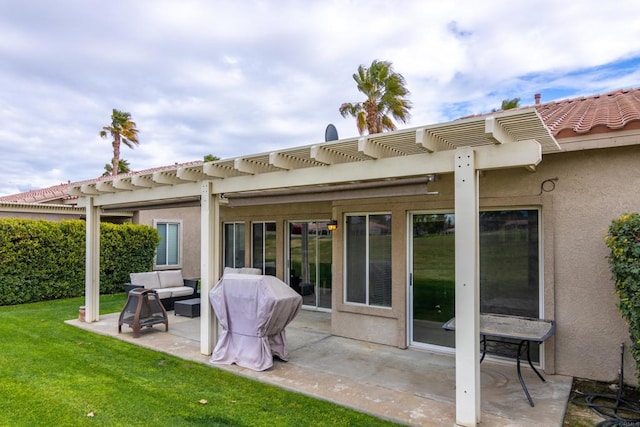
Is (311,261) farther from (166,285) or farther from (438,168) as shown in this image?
(438,168)

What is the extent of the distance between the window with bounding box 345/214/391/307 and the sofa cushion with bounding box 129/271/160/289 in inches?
254

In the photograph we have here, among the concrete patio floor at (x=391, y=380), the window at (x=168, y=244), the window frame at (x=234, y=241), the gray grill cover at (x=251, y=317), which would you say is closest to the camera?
the concrete patio floor at (x=391, y=380)

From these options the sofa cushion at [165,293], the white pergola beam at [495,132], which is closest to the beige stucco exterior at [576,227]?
the white pergola beam at [495,132]

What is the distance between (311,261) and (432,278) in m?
4.77

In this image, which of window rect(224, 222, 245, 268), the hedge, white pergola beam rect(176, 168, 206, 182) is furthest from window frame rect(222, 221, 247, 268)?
white pergola beam rect(176, 168, 206, 182)

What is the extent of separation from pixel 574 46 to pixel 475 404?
1187 cm

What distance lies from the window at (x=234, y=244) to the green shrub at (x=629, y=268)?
10.5 m

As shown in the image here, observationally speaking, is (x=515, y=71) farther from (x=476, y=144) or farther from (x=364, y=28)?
Result: (x=476, y=144)

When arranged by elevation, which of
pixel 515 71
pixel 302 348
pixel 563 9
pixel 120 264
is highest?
pixel 515 71

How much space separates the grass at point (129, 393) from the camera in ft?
15.0

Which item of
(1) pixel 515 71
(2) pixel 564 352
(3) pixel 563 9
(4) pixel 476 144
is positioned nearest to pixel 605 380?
(2) pixel 564 352

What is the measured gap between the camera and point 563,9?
9102 mm

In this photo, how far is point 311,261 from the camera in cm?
1155

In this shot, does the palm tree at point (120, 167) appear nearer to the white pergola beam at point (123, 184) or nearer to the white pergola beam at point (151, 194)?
the white pergola beam at point (151, 194)
